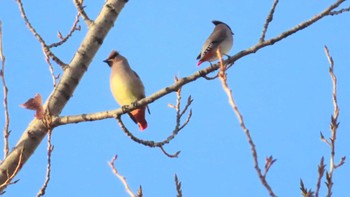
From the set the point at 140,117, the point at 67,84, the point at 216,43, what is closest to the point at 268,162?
the point at 67,84

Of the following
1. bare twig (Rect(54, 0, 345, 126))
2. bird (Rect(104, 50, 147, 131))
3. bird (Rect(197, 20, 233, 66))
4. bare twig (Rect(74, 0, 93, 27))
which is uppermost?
bird (Rect(197, 20, 233, 66))

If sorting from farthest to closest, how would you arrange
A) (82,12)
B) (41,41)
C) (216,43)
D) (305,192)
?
1. (216,43)
2. (82,12)
3. (41,41)
4. (305,192)

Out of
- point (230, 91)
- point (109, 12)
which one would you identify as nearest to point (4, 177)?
point (109, 12)

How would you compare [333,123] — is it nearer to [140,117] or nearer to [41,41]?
[41,41]

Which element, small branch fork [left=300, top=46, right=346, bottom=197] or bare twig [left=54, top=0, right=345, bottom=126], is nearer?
small branch fork [left=300, top=46, right=346, bottom=197]

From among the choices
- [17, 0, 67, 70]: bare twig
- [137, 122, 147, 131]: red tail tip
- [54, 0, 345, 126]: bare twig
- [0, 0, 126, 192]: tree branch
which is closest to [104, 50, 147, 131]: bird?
[137, 122, 147, 131]: red tail tip

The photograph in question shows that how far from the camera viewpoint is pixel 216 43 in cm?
679

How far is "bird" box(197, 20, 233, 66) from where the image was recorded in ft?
20.6

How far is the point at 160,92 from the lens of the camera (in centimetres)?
313

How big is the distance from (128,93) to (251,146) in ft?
11.2

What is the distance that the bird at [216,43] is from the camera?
6272 mm

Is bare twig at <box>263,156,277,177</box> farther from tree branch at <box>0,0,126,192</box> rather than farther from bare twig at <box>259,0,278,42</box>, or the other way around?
tree branch at <box>0,0,126,192</box>

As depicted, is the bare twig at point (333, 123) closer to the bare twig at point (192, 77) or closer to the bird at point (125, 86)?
the bare twig at point (192, 77)

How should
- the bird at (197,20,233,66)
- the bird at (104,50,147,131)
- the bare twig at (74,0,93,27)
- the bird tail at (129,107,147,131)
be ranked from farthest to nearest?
the bird at (197,20,233,66)
the bird at (104,50,147,131)
the bird tail at (129,107,147,131)
the bare twig at (74,0,93,27)
